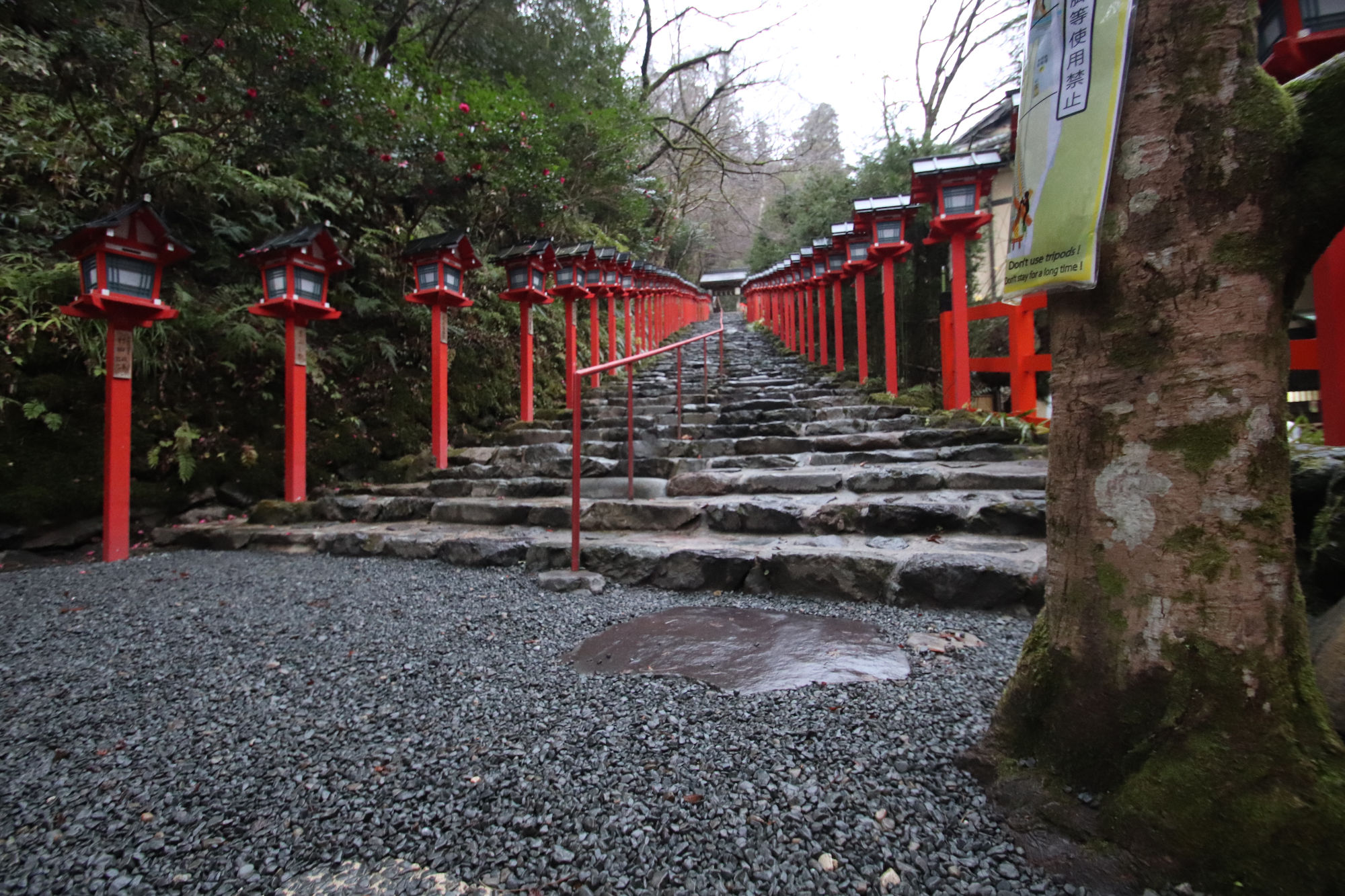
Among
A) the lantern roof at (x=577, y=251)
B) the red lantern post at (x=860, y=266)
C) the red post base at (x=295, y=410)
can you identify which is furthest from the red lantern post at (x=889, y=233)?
the red post base at (x=295, y=410)

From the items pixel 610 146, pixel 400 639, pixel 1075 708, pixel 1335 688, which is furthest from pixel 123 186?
pixel 1335 688

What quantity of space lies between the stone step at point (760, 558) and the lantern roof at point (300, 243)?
2165 millimetres

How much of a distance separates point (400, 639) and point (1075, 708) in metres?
2.30

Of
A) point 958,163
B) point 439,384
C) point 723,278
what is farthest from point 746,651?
point 723,278

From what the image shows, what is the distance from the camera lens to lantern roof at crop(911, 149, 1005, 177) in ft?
17.6

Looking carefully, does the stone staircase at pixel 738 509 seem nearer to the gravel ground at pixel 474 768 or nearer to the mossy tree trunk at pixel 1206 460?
the gravel ground at pixel 474 768

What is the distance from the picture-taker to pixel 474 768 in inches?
58.8

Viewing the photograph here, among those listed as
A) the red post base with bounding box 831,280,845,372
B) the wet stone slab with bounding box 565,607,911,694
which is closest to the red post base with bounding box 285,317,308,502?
the wet stone slab with bounding box 565,607,911,694

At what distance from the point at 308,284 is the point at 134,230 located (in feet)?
3.36

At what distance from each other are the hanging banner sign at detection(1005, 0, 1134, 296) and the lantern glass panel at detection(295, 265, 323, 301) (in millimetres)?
4906

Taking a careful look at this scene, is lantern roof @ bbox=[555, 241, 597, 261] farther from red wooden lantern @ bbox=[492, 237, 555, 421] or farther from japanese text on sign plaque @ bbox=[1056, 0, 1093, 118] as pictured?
japanese text on sign plaque @ bbox=[1056, 0, 1093, 118]

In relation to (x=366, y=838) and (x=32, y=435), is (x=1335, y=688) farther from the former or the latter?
(x=32, y=435)

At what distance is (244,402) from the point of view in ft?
16.8

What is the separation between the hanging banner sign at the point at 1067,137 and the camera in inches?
45.4
